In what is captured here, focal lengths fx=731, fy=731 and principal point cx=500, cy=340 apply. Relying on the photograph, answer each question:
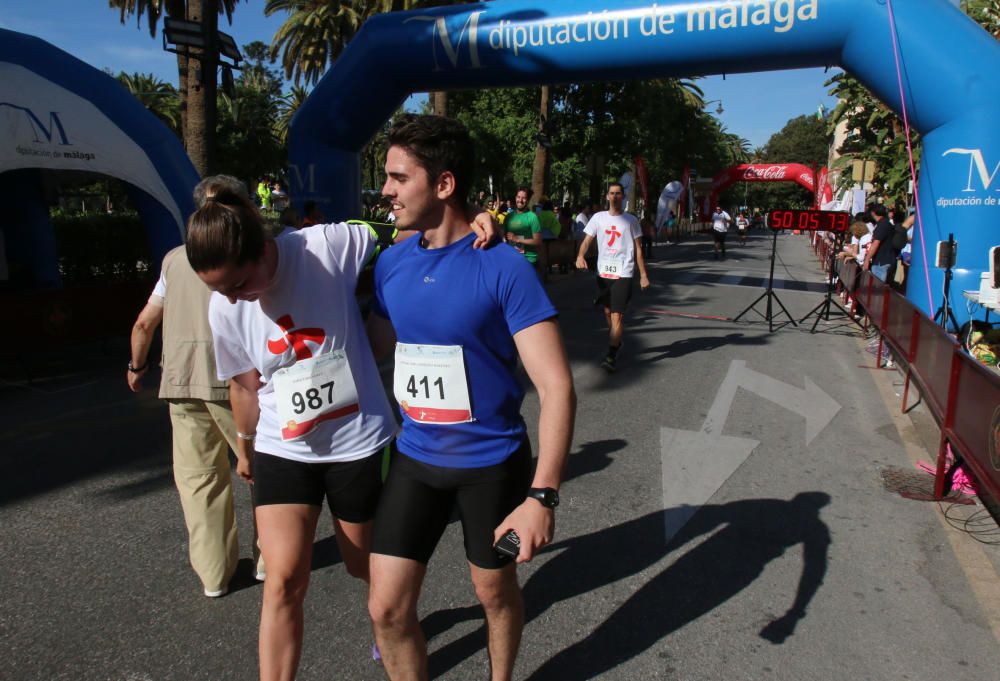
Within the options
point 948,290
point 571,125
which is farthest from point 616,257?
point 571,125

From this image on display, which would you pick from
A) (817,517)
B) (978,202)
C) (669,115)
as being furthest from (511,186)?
(817,517)

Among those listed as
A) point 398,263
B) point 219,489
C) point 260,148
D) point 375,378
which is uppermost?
point 260,148

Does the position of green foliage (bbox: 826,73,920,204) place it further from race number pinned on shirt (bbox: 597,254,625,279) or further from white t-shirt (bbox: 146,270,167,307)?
white t-shirt (bbox: 146,270,167,307)

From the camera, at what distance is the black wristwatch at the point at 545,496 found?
190 cm

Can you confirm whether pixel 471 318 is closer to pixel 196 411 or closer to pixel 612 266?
pixel 196 411

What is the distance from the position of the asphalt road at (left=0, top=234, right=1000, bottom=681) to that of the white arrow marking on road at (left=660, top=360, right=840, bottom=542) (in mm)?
25

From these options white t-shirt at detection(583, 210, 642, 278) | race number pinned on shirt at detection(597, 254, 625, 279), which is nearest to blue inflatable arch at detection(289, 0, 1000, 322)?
white t-shirt at detection(583, 210, 642, 278)

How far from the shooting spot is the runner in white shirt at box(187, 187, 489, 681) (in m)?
2.26

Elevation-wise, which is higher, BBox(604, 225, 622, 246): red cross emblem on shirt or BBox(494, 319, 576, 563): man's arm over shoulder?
BBox(604, 225, 622, 246): red cross emblem on shirt

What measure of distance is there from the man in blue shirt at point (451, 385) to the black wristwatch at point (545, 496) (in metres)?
0.02

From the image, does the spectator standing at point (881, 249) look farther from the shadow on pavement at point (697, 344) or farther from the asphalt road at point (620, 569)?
the asphalt road at point (620, 569)

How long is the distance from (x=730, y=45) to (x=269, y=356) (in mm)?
8984

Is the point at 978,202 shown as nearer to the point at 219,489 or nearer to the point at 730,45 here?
the point at 730,45

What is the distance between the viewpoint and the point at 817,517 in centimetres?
413
